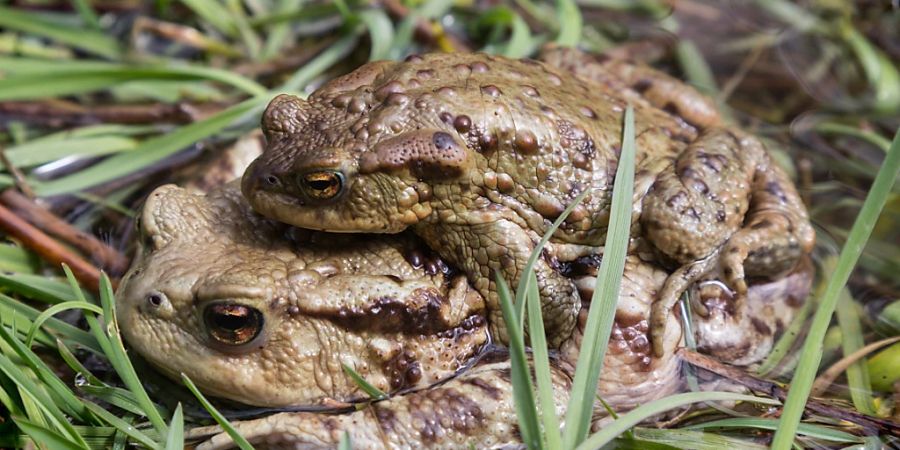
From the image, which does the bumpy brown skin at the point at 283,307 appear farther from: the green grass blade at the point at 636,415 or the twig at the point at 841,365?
the twig at the point at 841,365

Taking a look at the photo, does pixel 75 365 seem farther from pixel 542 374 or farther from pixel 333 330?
pixel 542 374

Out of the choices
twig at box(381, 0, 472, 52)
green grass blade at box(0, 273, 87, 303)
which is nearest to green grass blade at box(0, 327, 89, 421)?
green grass blade at box(0, 273, 87, 303)

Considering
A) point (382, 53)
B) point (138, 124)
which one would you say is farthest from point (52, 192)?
point (382, 53)

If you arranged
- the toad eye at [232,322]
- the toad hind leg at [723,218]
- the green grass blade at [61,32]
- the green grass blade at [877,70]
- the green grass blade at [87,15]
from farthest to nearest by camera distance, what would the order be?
1. the green grass blade at [877,70]
2. the green grass blade at [87,15]
3. the green grass blade at [61,32]
4. the toad hind leg at [723,218]
5. the toad eye at [232,322]

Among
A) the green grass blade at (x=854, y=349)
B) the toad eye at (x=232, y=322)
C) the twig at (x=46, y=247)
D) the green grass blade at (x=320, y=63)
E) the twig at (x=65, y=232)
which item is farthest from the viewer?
the green grass blade at (x=320, y=63)

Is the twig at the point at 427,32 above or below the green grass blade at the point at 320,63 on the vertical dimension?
above

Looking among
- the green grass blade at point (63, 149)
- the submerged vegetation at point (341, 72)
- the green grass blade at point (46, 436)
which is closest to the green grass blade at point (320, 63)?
the submerged vegetation at point (341, 72)
